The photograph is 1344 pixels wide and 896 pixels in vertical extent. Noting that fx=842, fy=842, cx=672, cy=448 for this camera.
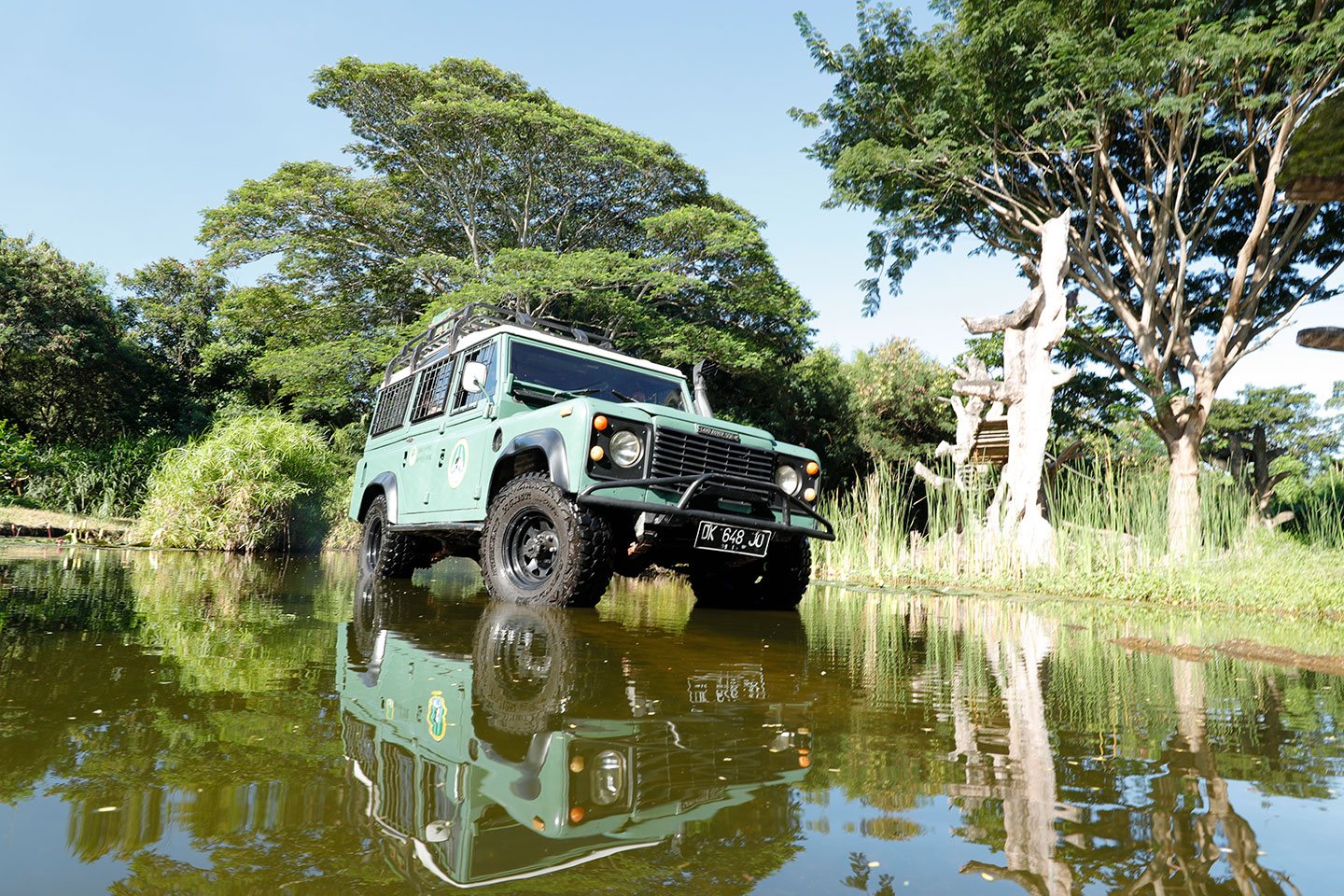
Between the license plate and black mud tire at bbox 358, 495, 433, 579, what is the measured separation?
375cm

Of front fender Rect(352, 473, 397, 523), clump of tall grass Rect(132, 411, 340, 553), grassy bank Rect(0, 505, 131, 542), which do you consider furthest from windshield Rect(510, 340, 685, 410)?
grassy bank Rect(0, 505, 131, 542)

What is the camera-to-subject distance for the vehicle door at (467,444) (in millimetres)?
6211

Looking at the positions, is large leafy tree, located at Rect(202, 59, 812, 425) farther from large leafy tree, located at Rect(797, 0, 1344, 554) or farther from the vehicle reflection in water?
the vehicle reflection in water

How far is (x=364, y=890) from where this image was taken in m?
1.24

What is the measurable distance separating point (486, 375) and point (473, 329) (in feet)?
6.38

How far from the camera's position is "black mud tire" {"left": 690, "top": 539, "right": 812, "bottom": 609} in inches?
245

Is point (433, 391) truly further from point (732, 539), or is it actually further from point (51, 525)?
point (51, 525)

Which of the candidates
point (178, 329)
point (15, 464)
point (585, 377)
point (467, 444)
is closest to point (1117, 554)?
point (585, 377)

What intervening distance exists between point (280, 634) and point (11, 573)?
4157mm

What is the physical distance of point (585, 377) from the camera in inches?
267

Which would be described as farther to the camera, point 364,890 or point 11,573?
point 11,573

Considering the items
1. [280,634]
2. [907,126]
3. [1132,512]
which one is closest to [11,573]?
[280,634]

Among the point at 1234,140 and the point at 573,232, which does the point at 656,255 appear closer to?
the point at 573,232

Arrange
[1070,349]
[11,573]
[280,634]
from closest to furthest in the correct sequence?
[280,634]
[11,573]
[1070,349]
